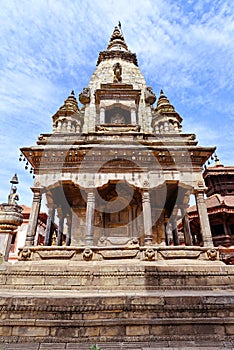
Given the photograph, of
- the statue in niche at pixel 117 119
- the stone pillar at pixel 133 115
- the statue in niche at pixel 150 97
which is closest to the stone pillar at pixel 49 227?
the statue in niche at pixel 117 119

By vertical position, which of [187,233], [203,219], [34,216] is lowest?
[203,219]

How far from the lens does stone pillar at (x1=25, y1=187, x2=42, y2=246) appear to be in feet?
30.6

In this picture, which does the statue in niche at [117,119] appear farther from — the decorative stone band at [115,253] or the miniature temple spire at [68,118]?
the decorative stone band at [115,253]

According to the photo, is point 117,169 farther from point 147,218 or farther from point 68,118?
point 68,118

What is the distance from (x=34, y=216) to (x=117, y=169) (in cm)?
425

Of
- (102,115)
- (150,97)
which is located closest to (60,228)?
(102,115)

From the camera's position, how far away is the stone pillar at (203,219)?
928cm

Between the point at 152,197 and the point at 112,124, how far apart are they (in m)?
4.93

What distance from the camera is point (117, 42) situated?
→ 23.0 metres

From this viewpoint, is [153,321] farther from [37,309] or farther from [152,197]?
[152,197]

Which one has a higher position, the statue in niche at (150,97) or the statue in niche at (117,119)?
the statue in niche at (150,97)

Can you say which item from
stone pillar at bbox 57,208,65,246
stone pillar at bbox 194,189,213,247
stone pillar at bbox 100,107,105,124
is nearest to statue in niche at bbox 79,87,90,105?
stone pillar at bbox 100,107,105,124

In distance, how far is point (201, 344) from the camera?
4754mm

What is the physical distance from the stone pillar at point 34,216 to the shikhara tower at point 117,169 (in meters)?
0.04
